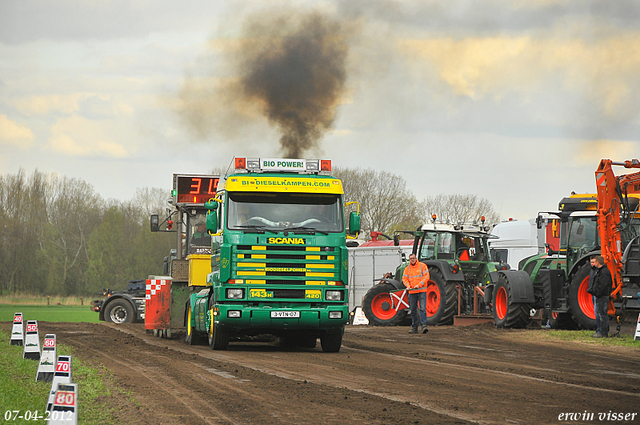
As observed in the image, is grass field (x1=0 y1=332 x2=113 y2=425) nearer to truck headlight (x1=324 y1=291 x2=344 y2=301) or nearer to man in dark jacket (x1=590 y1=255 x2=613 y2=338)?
truck headlight (x1=324 y1=291 x2=344 y2=301)

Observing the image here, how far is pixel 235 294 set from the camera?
1317cm

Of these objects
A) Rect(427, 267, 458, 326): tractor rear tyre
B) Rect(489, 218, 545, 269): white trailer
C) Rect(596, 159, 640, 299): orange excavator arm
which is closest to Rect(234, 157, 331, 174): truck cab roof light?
Rect(596, 159, 640, 299): orange excavator arm

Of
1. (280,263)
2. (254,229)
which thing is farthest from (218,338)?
(254,229)

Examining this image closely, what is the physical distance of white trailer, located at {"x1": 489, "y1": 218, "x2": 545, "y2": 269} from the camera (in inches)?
1196

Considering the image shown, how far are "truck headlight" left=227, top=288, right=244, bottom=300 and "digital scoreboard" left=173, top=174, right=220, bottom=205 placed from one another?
6.13 m

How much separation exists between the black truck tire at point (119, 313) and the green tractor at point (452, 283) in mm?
8728

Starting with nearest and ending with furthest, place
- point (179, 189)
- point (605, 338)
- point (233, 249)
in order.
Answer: point (233, 249), point (605, 338), point (179, 189)

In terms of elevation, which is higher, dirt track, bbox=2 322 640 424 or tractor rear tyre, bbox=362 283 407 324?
tractor rear tyre, bbox=362 283 407 324

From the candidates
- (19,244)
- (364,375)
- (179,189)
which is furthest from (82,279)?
(364,375)

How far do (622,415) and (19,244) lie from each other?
67700 millimetres

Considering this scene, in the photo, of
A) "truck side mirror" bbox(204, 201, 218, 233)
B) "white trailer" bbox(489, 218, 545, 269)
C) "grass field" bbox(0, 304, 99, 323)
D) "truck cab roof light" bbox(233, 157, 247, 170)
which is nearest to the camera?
"truck side mirror" bbox(204, 201, 218, 233)

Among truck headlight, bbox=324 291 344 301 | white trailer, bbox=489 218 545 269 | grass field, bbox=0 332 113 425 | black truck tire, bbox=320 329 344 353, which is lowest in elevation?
grass field, bbox=0 332 113 425

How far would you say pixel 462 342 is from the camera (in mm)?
16453

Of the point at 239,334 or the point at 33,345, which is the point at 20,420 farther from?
the point at 239,334
